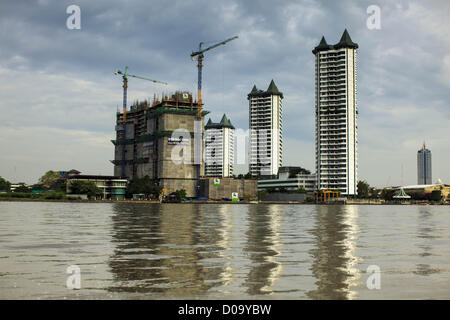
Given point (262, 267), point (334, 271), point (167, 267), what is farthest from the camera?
point (262, 267)

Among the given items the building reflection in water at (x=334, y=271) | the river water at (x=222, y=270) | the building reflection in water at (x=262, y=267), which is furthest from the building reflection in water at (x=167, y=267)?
the building reflection in water at (x=334, y=271)

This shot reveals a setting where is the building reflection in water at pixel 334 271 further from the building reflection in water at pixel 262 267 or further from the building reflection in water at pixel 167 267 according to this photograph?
the building reflection in water at pixel 167 267

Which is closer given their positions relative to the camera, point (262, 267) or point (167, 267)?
point (167, 267)

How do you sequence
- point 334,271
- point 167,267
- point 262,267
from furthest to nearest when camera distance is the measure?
point 262,267 → point 167,267 → point 334,271

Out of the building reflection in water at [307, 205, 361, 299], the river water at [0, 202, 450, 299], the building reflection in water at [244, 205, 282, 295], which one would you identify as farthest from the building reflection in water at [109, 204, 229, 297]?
the building reflection in water at [307, 205, 361, 299]

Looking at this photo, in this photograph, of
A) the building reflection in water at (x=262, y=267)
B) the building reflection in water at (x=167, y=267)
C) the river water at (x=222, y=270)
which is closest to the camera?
the river water at (x=222, y=270)

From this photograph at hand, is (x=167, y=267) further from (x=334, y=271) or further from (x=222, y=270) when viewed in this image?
(x=334, y=271)

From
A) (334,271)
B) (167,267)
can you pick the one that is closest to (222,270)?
(167,267)

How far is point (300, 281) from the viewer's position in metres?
14.5

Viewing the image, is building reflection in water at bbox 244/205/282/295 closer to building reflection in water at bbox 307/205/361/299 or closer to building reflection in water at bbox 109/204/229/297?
building reflection in water at bbox 109/204/229/297

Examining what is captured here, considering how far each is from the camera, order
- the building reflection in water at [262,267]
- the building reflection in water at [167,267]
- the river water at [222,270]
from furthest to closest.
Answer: the building reflection in water at [262,267], the building reflection in water at [167,267], the river water at [222,270]
